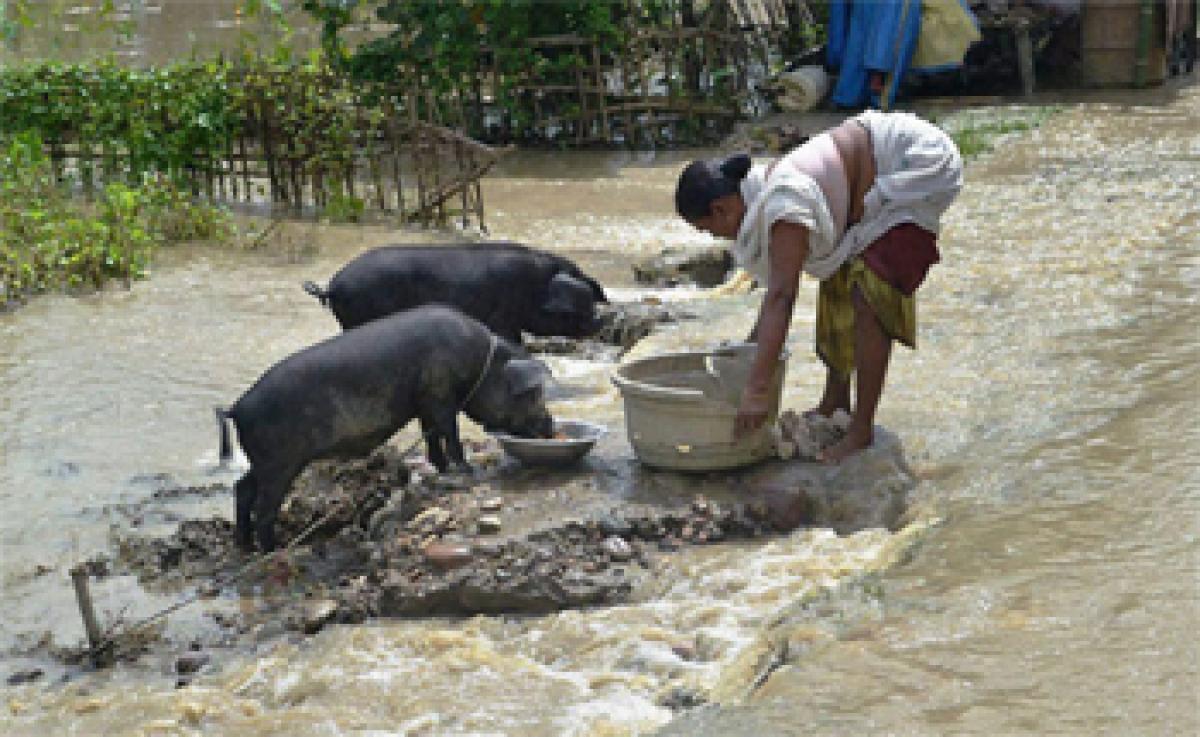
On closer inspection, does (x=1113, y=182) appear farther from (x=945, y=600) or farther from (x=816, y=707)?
(x=816, y=707)

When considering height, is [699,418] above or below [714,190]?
below

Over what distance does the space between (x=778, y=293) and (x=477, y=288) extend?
2404 millimetres

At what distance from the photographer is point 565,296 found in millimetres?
6918

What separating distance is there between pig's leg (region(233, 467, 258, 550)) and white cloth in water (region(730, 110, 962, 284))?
6.53ft

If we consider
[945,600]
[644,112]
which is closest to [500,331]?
[945,600]

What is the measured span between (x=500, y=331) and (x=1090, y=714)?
4002 millimetres

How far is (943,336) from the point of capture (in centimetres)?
695

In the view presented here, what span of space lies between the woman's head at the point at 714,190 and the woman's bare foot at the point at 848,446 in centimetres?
97

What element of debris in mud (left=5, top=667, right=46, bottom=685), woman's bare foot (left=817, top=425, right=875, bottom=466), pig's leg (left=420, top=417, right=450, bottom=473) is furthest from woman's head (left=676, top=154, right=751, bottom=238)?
debris in mud (left=5, top=667, right=46, bottom=685)

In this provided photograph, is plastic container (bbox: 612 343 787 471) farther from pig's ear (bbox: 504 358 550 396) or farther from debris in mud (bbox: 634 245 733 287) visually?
debris in mud (bbox: 634 245 733 287)

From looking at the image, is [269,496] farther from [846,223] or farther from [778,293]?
[846,223]

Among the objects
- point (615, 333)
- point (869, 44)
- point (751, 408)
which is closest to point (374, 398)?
point (751, 408)

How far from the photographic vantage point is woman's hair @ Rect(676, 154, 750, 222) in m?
4.72

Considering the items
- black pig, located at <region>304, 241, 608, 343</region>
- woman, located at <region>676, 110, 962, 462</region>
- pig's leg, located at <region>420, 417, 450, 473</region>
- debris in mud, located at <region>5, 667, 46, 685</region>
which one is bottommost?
debris in mud, located at <region>5, 667, 46, 685</region>
